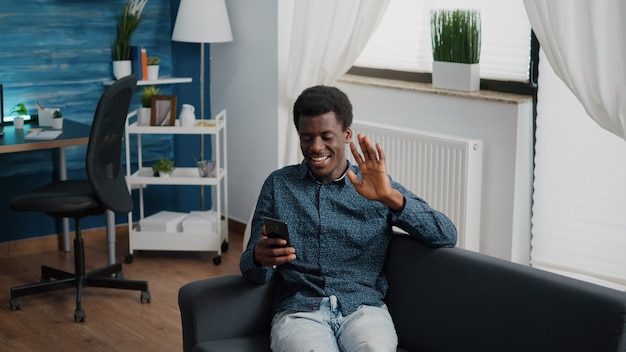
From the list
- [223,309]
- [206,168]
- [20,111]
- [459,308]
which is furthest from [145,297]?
[459,308]

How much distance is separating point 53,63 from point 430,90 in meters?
2.09

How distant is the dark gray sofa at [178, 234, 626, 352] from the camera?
87.5 inches

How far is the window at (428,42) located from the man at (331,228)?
61.8 inches

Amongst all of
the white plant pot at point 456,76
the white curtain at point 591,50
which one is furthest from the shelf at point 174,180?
the white curtain at point 591,50

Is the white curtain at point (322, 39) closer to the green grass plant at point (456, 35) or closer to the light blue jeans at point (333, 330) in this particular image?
the green grass plant at point (456, 35)

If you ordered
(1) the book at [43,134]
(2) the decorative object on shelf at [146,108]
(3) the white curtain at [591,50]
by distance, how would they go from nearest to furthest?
1. (3) the white curtain at [591,50]
2. (1) the book at [43,134]
3. (2) the decorative object on shelf at [146,108]

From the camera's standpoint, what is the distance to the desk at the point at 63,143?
411 cm

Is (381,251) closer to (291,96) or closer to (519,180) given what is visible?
(519,180)

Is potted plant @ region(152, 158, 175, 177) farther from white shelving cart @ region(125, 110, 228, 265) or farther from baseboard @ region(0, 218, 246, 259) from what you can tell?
baseboard @ region(0, 218, 246, 259)

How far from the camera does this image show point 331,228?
2.64m

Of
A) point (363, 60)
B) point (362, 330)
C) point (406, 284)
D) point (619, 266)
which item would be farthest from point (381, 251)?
point (363, 60)

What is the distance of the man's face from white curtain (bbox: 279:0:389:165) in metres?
1.76

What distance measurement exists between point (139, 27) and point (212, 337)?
297 centimetres

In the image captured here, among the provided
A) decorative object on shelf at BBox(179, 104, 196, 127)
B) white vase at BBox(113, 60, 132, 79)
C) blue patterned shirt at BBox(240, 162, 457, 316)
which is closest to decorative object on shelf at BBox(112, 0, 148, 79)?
white vase at BBox(113, 60, 132, 79)
